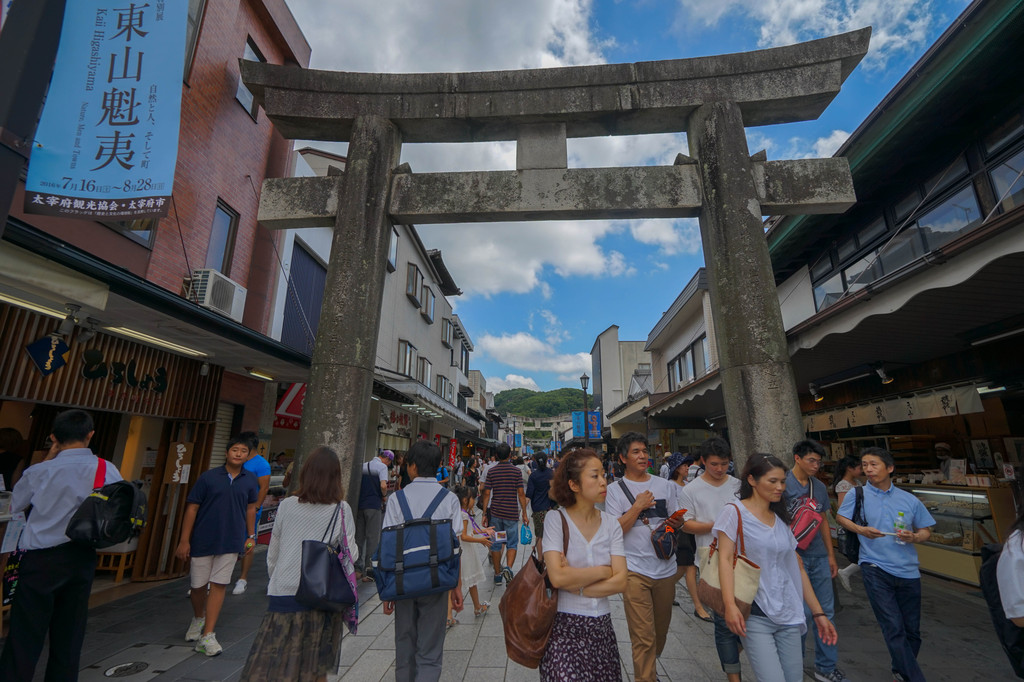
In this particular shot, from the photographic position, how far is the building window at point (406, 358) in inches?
696

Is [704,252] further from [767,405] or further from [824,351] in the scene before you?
[824,351]

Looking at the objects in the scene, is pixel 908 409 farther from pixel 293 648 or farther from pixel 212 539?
pixel 212 539

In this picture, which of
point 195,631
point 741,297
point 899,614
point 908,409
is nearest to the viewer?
point 899,614

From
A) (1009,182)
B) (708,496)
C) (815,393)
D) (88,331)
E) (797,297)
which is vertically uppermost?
(797,297)

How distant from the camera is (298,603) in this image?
118 inches

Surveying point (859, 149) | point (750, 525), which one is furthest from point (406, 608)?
point (859, 149)

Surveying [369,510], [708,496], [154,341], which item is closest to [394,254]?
[154,341]

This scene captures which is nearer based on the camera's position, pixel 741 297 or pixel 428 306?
pixel 741 297

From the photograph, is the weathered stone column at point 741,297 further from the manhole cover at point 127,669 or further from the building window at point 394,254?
the building window at point 394,254

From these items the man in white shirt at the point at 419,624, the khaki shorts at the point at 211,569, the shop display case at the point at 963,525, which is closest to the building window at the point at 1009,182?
the shop display case at the point at 963,525

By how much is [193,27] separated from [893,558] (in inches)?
485

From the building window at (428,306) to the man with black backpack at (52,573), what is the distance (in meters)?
17.5

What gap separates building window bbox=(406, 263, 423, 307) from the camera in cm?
1888

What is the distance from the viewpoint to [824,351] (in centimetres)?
761
